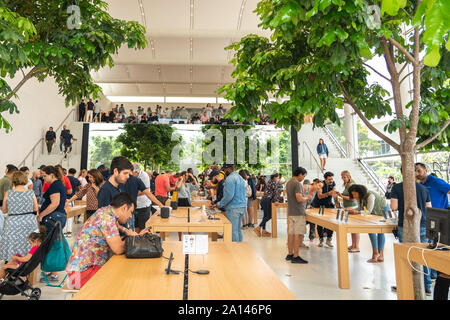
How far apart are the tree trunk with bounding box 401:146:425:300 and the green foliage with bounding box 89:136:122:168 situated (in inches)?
544

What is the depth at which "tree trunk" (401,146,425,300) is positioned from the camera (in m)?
3.06

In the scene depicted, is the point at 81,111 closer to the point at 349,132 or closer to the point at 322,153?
the point at 322,153

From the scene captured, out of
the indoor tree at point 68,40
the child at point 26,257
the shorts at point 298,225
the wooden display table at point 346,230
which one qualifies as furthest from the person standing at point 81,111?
the wooden display table at point 346,230

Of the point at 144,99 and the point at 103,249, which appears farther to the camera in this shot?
the point at 144,99

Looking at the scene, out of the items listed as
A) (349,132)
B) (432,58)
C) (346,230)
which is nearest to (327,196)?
(346,230)

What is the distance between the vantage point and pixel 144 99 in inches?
947

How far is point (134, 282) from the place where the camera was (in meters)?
1.94

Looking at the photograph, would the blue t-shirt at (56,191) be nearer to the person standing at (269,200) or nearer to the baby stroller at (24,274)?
the baby stroller at (24,274)

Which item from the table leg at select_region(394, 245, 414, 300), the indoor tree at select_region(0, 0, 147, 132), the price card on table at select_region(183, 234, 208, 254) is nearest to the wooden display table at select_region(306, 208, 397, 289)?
the table leg at select_region(394, 245, 414, 300)

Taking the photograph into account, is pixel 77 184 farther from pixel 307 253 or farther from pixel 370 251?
pixel 370 251

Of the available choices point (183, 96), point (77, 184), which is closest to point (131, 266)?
point (77, 184)

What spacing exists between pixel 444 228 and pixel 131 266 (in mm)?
2551

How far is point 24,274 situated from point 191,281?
2.50m
